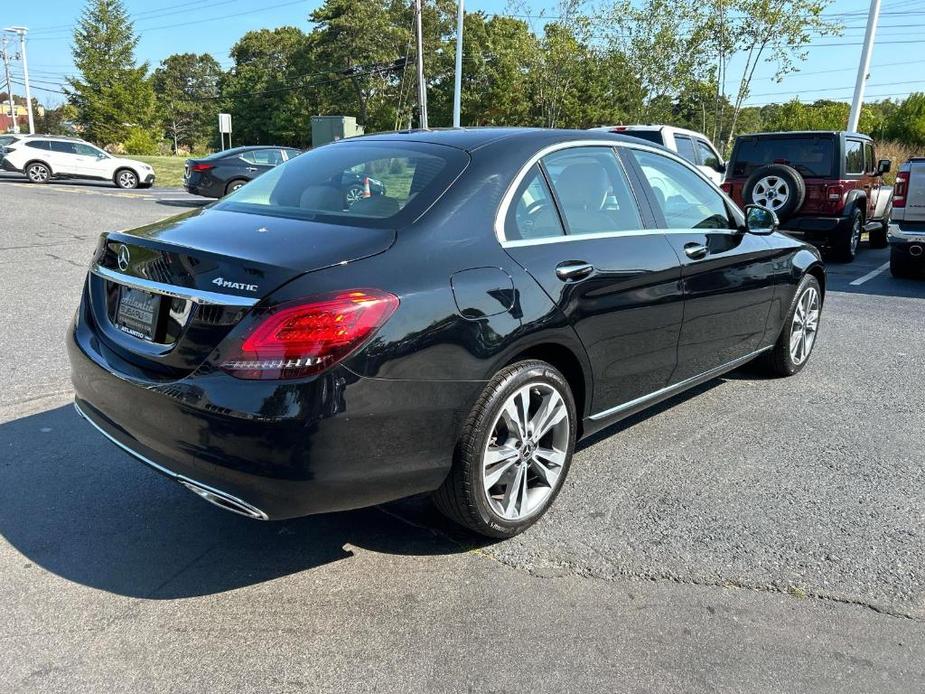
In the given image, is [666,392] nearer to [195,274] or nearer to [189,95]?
[195,274]

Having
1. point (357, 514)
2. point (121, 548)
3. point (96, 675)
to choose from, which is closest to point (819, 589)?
point (357, 514)

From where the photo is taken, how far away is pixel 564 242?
10.7 feet

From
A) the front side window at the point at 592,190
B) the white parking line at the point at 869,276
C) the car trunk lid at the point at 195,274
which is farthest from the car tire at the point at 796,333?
the white parking line at the point at 869,276

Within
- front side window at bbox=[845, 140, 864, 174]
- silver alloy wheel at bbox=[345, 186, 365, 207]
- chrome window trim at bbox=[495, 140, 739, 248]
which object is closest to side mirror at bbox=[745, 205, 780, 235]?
chrome window trim at bbox=[495, 140, 739, 248]

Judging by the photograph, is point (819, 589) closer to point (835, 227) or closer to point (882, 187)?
point (835, 227)

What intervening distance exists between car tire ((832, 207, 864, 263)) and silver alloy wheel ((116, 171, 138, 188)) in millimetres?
20183

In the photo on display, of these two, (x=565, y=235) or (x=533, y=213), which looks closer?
(x=533, y=213)

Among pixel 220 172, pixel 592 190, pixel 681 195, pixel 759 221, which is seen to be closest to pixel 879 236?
pixel 759 221

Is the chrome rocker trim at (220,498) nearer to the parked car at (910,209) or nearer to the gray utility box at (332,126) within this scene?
the parked car at (910,209)

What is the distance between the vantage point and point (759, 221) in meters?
4.66

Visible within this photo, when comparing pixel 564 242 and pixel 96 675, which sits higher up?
pixel 564 242

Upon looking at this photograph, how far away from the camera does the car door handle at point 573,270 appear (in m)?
3.14

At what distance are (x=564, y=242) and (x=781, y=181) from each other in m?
8.57

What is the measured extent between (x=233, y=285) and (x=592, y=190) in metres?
1.85
